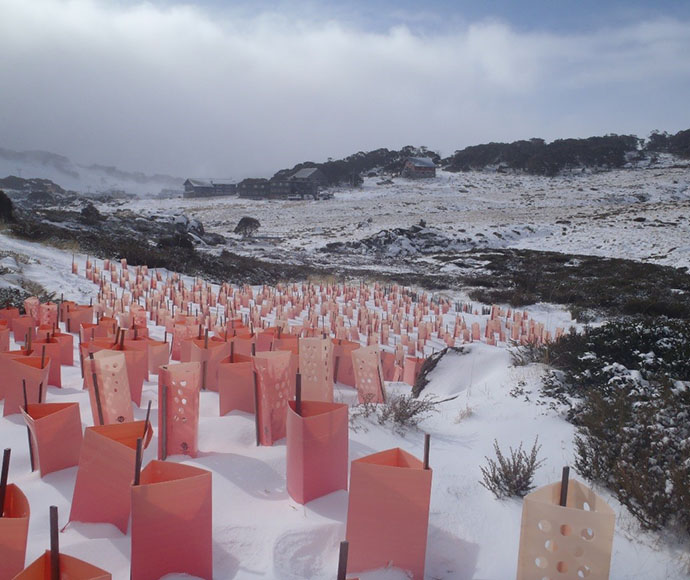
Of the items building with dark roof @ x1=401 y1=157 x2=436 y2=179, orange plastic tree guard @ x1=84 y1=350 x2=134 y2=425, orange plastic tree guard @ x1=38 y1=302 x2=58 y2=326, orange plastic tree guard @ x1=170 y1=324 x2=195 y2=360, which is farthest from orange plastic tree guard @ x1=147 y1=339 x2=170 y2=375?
building with dark roof @ x1=401 y1=157 x2=436 y2=179

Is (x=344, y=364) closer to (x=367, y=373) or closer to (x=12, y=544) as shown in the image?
(x=367, y=373)

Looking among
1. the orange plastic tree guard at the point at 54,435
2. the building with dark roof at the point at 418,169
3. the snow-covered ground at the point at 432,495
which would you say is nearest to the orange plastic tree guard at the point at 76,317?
the snow-covered ground at the point at 432,495

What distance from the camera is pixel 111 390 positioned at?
3.64 m

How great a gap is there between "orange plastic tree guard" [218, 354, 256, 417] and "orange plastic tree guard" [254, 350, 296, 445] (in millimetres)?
418

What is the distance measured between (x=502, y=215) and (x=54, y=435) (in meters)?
45.3

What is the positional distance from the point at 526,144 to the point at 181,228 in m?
74.9

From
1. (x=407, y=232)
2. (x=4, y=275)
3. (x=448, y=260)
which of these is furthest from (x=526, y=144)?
(x=4, y=275)

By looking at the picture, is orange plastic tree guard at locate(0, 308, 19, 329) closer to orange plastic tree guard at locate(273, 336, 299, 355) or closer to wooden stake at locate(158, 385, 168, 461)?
orange plastic tree guard at locate(273, 336, 299, 355)

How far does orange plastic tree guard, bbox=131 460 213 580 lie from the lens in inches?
85.6

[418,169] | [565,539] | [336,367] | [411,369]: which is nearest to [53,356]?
[336,367]

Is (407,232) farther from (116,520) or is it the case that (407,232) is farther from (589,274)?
(116,520)

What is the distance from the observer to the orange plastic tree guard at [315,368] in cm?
407

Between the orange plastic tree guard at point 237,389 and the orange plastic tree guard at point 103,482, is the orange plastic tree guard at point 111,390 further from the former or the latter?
the orange plastic tree guard at point 103,482

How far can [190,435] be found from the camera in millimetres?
3430
